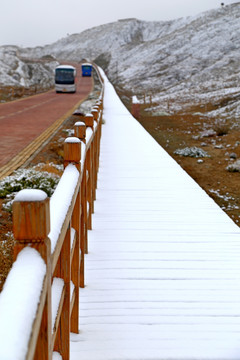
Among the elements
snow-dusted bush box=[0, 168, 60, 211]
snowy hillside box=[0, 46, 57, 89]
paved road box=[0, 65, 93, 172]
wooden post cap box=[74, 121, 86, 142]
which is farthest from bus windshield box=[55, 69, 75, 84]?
wooden post cap box=[74, 121, 86, 142]

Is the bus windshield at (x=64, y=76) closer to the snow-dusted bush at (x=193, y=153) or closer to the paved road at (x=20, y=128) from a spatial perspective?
the paved road at (x=20, y=128)

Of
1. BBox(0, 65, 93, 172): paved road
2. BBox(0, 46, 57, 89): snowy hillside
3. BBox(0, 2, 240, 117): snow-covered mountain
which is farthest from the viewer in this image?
BBox(0, 46, 57, 89): snowy hillside

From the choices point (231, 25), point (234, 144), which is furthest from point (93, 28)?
point (234, 144)

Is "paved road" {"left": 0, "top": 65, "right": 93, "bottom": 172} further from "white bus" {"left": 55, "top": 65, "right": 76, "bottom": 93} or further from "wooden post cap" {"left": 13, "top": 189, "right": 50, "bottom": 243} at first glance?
"white bus" {"left": 55, "top": 65, "right": 76, "bottom": 93}

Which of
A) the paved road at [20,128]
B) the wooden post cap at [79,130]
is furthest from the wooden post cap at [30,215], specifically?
the paved road at [20,128]

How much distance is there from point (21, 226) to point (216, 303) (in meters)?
2.73

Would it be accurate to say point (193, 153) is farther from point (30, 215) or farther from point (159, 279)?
point (30, 215)

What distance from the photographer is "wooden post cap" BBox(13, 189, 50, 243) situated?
119 cm

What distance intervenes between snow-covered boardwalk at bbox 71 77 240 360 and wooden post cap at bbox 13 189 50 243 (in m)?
1.85

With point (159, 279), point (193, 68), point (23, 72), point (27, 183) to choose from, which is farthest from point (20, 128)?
point (23, 72)

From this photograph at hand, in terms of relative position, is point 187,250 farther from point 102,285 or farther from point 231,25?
point 231,25

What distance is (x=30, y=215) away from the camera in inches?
47.5

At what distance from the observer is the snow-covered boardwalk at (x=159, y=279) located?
9.70 feet

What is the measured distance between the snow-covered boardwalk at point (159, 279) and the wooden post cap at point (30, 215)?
185 cm
